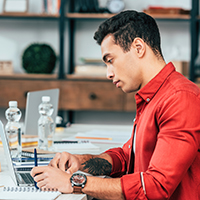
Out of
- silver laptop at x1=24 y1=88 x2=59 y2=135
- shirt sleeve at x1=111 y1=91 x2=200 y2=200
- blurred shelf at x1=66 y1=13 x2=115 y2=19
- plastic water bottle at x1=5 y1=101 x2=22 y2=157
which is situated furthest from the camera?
blurred shelf at x1=66 y1=13 x2=115 y2=19

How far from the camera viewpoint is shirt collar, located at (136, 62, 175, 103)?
43.0 inches

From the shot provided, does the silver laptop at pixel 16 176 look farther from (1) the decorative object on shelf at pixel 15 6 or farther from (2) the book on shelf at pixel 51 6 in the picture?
(1) the decorative object on shelf at pixel 15 6

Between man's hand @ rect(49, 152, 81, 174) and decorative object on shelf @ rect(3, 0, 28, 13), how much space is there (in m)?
2.31

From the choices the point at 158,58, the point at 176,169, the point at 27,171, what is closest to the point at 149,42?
the point at 158,58

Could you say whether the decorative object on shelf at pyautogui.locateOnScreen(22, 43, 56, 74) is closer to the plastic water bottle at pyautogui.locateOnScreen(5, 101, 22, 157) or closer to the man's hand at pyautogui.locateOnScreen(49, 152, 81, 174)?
the plastic water bottle at pyautogui.locateOnScreen(5, 101, 22, 157)

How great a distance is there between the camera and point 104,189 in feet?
3.06

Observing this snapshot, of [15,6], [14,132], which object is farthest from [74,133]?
[15,6]

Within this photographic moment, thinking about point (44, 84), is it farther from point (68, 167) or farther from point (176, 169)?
point (176, 169)

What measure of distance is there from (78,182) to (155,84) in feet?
1.33

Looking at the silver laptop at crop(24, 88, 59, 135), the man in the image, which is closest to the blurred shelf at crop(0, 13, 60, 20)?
the silver laptop at crop(24, 88, 59, 135)

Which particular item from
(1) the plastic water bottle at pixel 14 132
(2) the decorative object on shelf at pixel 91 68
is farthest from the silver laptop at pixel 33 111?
A: (2) the decorative object on shelf at pixel 91 68

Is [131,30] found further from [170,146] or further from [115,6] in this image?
[115,6]

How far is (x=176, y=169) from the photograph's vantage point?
888mm

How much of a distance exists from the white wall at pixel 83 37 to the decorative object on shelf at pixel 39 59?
27 centimetres
